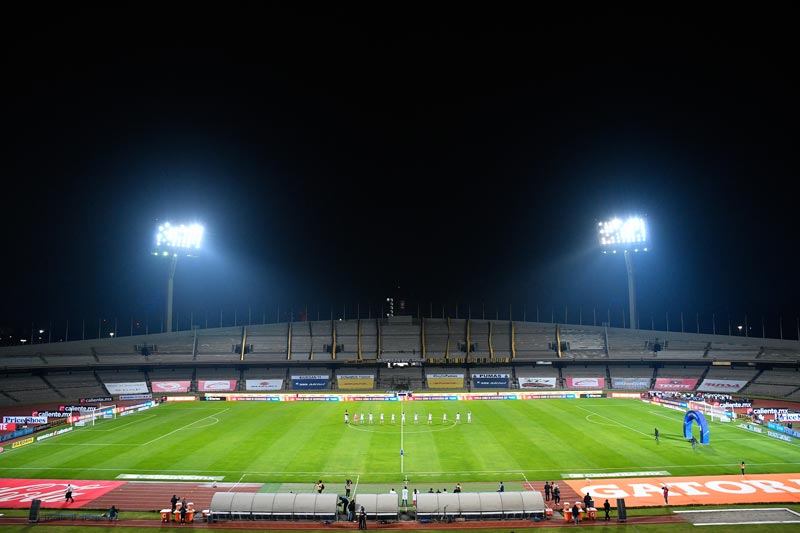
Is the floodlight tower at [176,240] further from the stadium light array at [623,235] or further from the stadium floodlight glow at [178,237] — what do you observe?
the stadium light array at [623,235]

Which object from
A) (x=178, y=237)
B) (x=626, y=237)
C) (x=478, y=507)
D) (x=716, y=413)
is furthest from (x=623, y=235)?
(x=178, y=237)

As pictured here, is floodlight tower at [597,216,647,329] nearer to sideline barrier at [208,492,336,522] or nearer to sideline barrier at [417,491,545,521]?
sideline barrier at [417,491,545,521]

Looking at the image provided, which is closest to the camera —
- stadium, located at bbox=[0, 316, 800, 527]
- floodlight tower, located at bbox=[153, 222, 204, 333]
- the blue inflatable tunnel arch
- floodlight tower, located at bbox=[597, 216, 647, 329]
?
stadium, located at bbox=[0, 316, 800, 527]

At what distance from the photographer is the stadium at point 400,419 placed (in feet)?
92.3

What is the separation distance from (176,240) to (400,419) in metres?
47.0

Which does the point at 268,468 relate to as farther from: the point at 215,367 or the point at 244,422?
the point at 215,367

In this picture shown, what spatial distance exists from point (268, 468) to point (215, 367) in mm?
50775

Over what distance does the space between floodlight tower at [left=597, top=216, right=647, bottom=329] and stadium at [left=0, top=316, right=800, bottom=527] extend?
13.2 meters

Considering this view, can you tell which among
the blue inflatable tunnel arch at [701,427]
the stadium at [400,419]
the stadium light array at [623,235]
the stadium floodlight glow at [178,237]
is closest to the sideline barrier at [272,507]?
the stadium at [400,419]

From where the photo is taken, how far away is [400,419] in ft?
171

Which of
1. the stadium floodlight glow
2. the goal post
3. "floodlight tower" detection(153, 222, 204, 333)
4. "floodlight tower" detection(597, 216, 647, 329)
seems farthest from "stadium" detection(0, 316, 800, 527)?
the stadium floodlight glow

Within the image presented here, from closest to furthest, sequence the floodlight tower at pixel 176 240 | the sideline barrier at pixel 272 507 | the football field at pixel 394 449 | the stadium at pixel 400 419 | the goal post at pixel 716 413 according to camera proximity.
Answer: the sideline barrier at pixel 272 507 → the stadium at pixel 400 419 → the football field at pixel 394 449 → the goal post at pixel 716 413 → the floodlight tower at pixel 176 240

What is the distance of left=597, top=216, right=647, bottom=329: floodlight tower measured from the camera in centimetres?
7644

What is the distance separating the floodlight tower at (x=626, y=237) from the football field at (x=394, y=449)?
2861 centimetres
